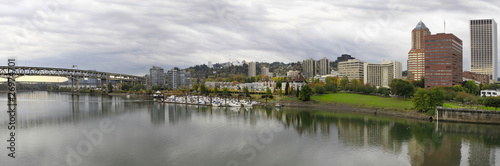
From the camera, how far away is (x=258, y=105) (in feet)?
175

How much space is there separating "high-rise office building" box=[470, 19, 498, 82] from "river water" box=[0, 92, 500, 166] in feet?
407

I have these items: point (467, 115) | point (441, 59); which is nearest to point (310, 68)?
point (441, 59)

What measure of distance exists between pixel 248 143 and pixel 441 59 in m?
47.1

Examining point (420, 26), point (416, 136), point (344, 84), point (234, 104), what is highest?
point (420, 26)

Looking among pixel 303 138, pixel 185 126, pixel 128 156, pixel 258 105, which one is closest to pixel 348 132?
pixel 303 138

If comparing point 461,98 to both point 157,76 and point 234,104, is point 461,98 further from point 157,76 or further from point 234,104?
point 157,76

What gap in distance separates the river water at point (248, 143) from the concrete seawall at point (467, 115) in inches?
48.0

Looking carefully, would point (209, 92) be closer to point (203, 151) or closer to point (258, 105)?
point (258, 105)

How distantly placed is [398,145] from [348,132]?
531cm

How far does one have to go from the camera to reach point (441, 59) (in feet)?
171

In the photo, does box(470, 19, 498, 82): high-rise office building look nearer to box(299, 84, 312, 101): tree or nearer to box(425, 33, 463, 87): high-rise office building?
box(425, 33, 463, 87): high-rise office building

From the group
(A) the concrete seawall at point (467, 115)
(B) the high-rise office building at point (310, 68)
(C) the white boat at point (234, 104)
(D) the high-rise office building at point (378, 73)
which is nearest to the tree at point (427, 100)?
(A) the concrete seawall at point (467, 115)

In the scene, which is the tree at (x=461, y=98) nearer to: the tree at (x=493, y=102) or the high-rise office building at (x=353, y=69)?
the tree at (x=493, y=102)

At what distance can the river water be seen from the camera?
17.9m
